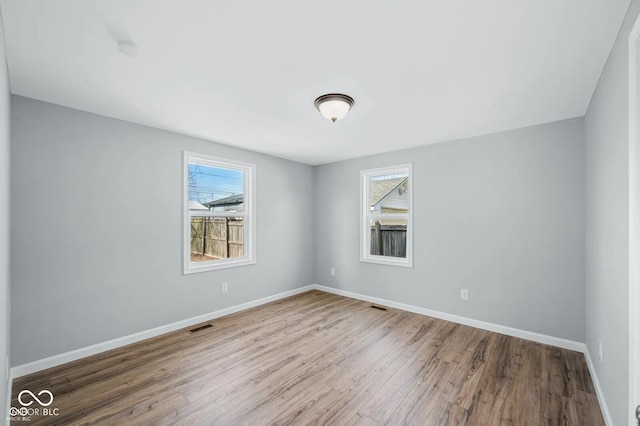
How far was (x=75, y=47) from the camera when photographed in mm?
1791

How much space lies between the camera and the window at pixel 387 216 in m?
4.24

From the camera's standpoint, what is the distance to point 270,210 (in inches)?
183

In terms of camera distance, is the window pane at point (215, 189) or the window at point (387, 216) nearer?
the window pane at point (215, 189)

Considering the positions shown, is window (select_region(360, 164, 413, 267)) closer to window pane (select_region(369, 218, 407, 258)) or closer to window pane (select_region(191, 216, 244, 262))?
window pane (select_region(369, 218, 407, 258))

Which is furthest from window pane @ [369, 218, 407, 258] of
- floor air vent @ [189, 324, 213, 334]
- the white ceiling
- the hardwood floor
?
floor air vent @ [189, 324, 213, 334]

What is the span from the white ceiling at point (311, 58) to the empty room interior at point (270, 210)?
18 millimetres

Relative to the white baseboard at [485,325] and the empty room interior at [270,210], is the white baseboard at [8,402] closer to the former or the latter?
the empty room interior at [270,210]

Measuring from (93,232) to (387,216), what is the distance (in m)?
3.75

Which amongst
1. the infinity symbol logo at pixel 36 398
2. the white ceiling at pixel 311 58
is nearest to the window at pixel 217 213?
the white ceiling at pixel 311 58

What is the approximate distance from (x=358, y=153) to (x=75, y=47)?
11.3 ft

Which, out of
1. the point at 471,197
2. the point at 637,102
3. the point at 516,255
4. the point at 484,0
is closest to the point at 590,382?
the point at 516,255

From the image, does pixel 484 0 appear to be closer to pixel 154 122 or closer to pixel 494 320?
pixel 154 122

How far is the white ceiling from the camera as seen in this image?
148 centimetres

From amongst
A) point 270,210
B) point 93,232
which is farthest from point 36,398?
point 270,210
